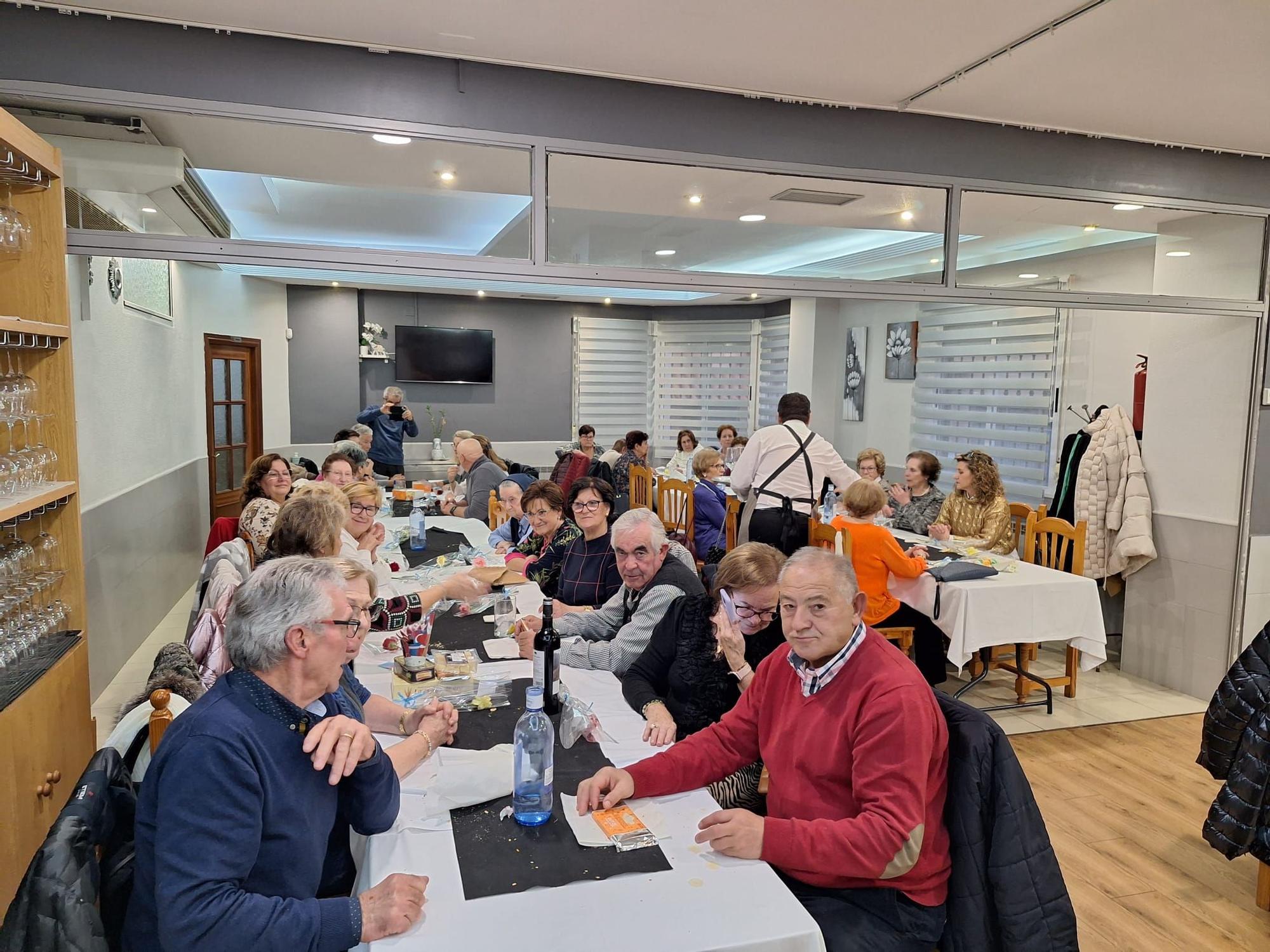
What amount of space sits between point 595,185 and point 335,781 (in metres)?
2.44

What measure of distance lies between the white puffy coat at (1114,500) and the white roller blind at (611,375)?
20.0 ft

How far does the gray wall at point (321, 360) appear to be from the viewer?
905cm

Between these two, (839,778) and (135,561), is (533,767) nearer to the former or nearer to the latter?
(839,778)

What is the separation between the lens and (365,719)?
6.84 ft

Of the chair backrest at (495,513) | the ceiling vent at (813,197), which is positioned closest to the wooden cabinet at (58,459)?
the ceiling vent at (813,197)

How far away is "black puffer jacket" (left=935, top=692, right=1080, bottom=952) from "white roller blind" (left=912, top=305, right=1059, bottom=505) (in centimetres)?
503

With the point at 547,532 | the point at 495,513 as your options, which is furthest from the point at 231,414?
the point at 547,532

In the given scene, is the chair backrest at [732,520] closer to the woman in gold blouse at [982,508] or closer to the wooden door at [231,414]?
the woman in gold blouse at [982,508]

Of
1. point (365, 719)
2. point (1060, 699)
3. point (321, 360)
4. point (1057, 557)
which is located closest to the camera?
point (365, 719)

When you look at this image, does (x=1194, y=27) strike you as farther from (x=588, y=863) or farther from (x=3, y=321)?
(x=3, y=321)

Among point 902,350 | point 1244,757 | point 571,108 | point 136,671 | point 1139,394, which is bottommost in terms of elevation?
point 136,671

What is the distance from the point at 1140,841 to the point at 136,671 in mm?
5067

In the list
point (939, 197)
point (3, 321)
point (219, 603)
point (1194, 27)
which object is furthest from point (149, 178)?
point (1194, 27)

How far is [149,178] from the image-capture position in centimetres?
272
